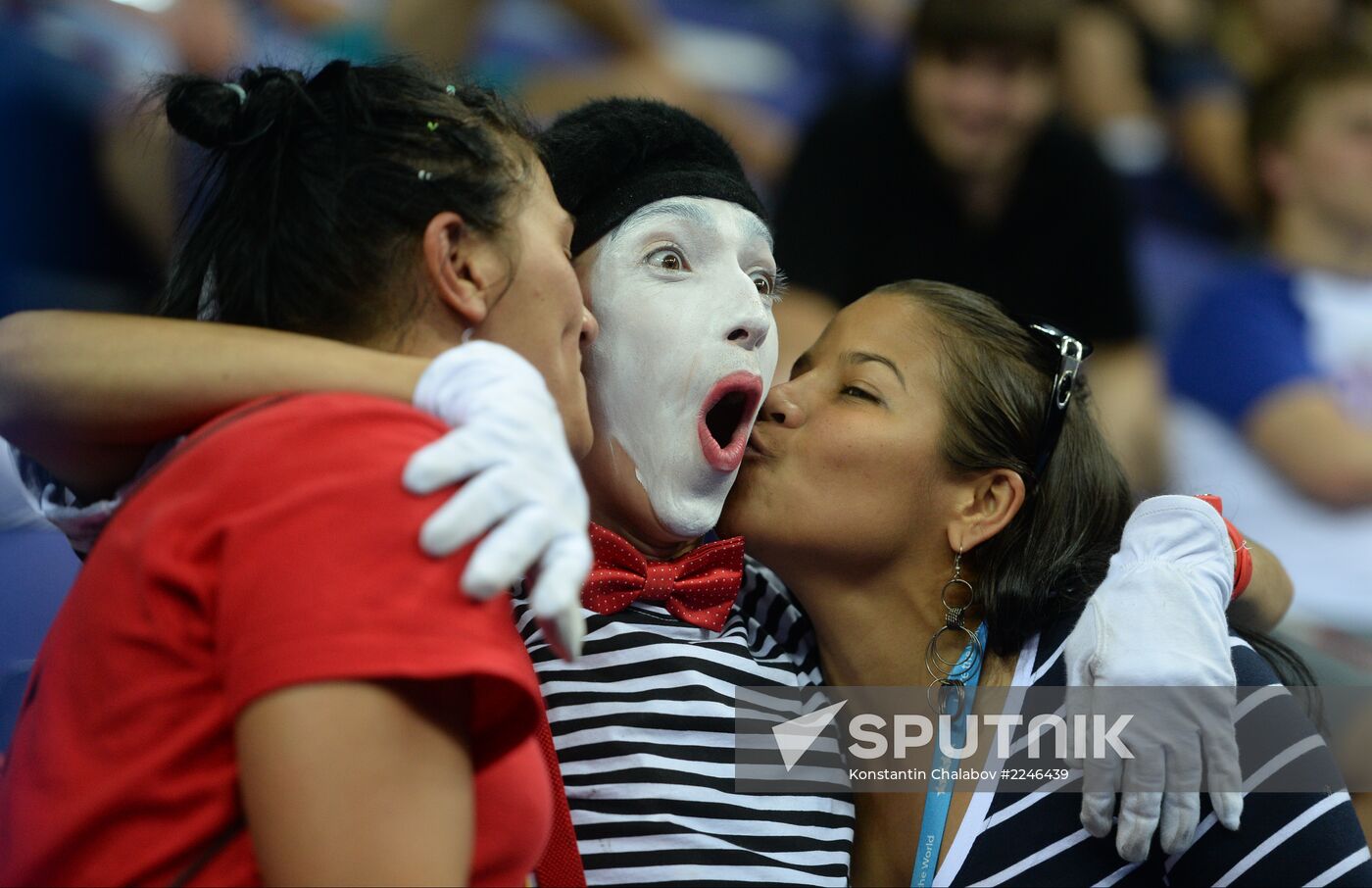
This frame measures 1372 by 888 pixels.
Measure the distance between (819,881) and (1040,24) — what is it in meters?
1.70

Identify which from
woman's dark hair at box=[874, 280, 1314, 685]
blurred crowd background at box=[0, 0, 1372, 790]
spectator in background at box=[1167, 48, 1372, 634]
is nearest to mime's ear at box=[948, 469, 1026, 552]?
woman's dark hair at box=[874, 280, 1314, 685]

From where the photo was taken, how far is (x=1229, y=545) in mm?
1321

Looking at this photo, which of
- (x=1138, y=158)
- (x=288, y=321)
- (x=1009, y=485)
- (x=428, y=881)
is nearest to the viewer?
(x=428, y=881)

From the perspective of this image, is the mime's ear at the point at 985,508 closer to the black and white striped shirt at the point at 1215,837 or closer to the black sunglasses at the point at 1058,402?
the black sunglasses at the point at 1058,402

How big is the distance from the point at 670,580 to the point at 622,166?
14.8 inches

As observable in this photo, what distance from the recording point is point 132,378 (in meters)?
0.96

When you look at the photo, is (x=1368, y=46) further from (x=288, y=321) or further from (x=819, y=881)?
(x=288, y=321)

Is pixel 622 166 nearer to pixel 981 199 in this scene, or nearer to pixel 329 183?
pixel 329 183

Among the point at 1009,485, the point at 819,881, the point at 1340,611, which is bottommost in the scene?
the point at 1340,611

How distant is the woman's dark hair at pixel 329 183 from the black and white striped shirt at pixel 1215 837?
676 mm

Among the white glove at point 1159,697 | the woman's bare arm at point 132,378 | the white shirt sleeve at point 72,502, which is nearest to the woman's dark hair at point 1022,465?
the white glove at point 1159,697

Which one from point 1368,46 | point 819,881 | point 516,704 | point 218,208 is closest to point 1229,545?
point 819,881

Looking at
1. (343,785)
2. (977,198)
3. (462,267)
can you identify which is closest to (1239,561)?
(462,267)

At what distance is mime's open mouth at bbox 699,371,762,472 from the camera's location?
4.19ft
